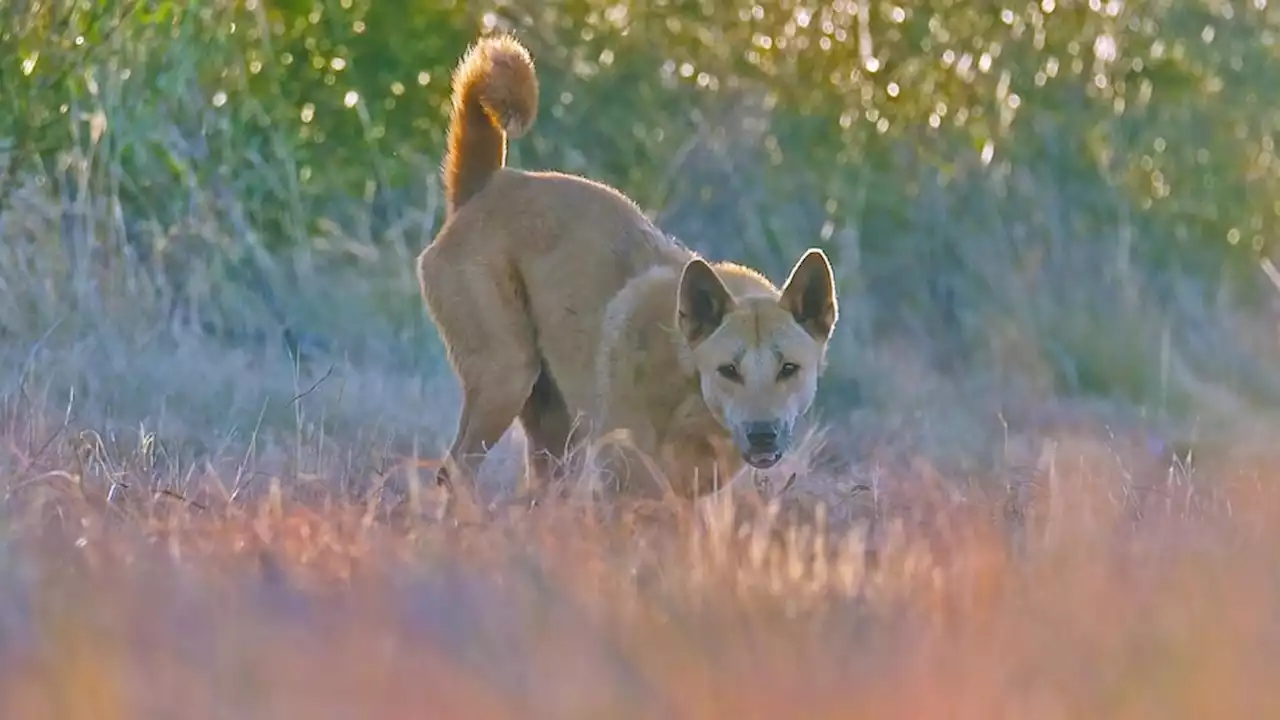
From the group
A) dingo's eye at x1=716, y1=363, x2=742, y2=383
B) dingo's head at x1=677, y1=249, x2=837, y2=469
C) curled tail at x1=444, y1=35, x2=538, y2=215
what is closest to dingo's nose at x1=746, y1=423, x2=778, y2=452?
dingo's head at x1=677, y1=249, x2=837, y2=469

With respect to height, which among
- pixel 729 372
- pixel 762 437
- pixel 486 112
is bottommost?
pixel 762 437

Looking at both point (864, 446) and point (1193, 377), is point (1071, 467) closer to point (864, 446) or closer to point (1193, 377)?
point (864, 446)

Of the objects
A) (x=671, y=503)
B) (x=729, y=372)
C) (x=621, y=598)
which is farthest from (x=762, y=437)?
(x=621, y=598)

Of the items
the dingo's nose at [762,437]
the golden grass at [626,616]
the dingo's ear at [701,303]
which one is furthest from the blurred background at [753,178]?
the golden grass at [626,616]

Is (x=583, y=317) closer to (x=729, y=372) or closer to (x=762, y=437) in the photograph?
(x=729, y=372)

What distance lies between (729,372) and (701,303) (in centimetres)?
29

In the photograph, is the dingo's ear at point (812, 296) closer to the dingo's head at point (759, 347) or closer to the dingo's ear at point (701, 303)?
the dingo's head at point (759, 347)

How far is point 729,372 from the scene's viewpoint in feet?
19.1

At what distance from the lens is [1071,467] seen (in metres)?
5.24

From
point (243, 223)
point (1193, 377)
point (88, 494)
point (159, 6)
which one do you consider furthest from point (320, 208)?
point (88, 494)

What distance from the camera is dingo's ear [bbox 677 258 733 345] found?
19.6ft

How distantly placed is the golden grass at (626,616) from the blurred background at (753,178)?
3.71 metres

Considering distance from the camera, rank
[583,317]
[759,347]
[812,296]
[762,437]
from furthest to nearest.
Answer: [583,317], [812,296], [759,347], [762,437]

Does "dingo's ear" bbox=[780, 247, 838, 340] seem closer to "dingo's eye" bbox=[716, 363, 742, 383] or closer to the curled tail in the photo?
"dingo's eye" bbox=[716, 363, 742, 383]
